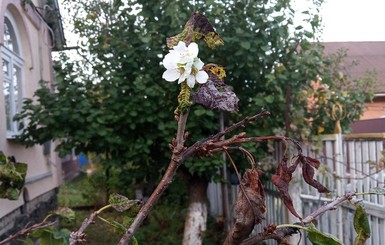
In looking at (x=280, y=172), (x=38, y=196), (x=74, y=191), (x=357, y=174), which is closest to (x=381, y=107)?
(x=357, y=174)

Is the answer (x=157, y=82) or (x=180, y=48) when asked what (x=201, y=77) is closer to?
(x=180, y=48)

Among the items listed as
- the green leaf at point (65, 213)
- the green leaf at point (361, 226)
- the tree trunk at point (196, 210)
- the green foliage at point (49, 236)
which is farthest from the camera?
the tree trunk at point (196, 210)

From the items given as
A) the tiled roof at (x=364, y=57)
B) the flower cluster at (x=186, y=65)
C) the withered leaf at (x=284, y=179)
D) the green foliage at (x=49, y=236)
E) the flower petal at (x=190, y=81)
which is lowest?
the green foliage at (x=49, y=236)

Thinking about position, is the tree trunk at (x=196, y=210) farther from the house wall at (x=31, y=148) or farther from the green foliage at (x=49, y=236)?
the green foliage at (x=49, y=236)

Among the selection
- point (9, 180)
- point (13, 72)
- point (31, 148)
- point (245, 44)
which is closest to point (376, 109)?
point (245, 44)

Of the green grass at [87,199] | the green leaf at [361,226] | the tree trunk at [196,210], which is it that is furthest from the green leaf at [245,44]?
the green grass at [87,199]

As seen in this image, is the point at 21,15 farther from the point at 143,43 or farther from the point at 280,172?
the point at 280,172

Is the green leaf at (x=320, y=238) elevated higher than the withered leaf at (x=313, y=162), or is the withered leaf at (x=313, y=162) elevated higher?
the withered leaf at (x=313, y=162)
